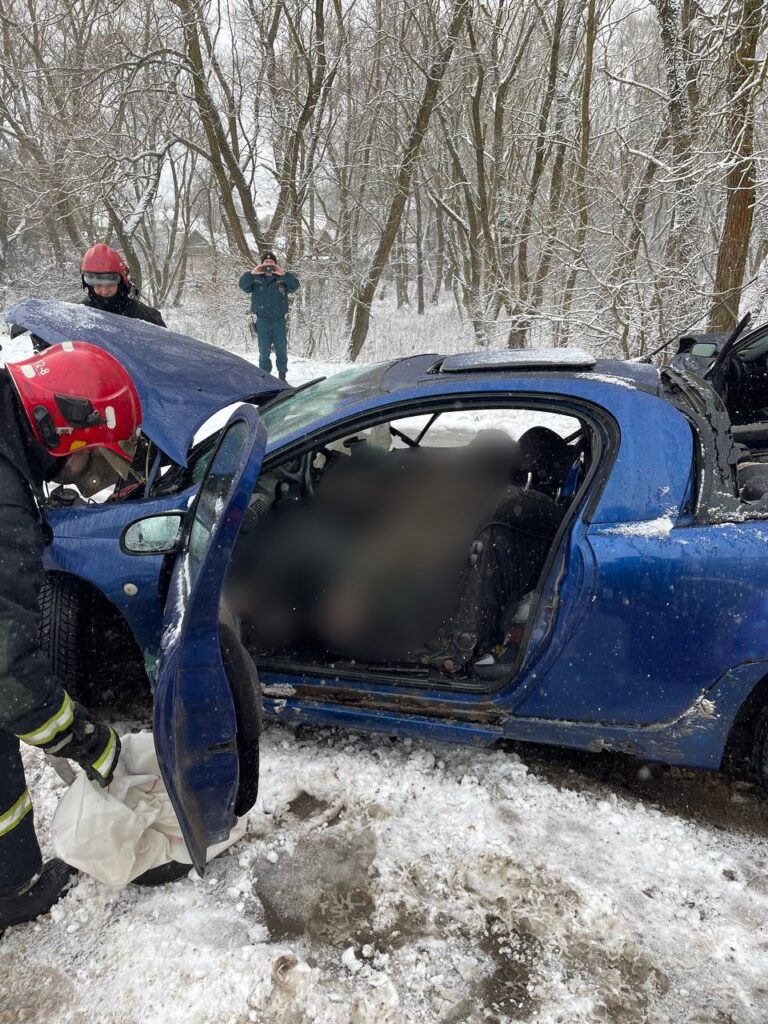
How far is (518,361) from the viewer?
233cm

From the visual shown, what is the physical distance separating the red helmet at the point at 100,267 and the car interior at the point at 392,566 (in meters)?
3.23

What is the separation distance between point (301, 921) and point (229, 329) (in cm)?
1934

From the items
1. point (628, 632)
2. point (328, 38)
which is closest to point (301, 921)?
point (628, 632)

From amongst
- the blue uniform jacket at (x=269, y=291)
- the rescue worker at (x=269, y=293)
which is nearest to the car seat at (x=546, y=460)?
the rescue worker at (x=269, y=293)

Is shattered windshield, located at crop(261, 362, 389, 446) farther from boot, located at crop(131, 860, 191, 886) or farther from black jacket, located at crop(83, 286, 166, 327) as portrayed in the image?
black jacket, located at crop(83, 286, 166, 327)

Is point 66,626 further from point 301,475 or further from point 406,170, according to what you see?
point 406,170

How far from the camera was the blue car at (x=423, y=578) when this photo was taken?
1.72 m

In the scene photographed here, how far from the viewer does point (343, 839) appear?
2156mm

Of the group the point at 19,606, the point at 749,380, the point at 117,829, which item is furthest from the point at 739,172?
the point at 117,829

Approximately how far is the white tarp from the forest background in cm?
760

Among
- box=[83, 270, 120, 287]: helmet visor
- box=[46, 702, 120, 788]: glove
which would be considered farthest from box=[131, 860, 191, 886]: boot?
box=[83, 270, 120, 287]: helmet visor

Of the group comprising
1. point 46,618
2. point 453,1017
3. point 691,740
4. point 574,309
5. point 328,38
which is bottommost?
point 453,1017

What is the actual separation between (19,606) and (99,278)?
176 inches

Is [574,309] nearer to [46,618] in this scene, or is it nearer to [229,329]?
[46,618]
